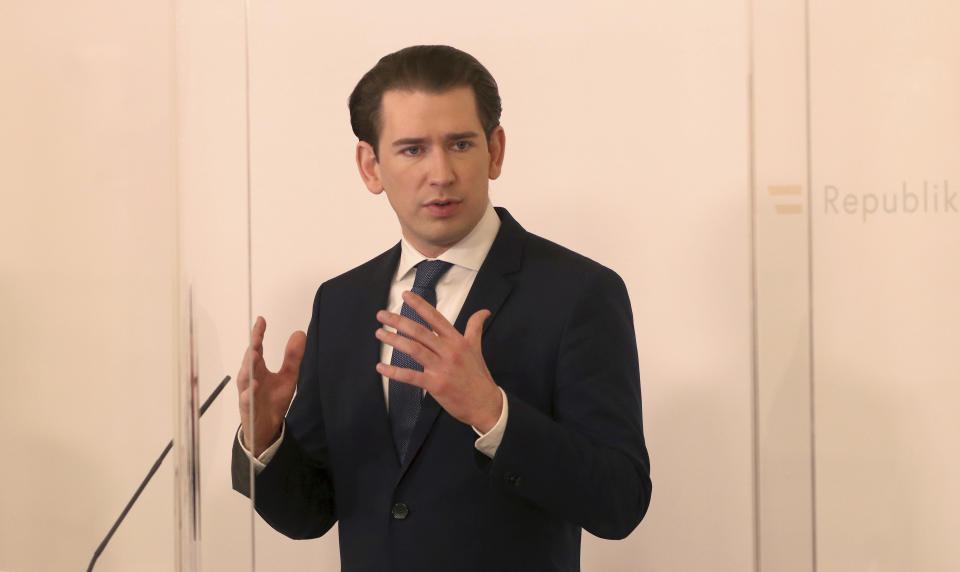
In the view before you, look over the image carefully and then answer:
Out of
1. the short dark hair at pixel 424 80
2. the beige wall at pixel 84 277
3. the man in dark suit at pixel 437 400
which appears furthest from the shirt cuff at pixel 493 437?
the beige wall at pixel 84 277

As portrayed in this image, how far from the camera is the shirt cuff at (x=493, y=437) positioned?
3.18 ft

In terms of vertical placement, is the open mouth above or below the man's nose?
below

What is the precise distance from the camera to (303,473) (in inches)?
44.9

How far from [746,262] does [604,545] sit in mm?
367

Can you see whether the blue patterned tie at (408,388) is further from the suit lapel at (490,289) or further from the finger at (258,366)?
the finger at (258,366)

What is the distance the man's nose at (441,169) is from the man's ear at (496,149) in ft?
0.18

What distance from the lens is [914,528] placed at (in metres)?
1.11

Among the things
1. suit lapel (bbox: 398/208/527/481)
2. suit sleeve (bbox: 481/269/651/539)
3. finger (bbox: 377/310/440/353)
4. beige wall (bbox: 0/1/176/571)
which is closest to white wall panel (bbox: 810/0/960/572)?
suit sleeve (bbox: 481/269/651/539)

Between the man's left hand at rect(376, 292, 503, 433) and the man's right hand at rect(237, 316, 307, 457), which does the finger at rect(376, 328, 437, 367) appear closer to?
the man's left hand at rect(376, 292, 503, 433)

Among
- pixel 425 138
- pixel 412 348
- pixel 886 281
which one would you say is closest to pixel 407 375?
pixel 412 348

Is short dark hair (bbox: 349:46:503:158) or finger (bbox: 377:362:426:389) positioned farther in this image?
short dark hair (bbox: 349:46:503:158)

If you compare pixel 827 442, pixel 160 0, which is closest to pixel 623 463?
pixel 827 442

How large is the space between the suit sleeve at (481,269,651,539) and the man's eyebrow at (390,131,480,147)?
0.68ft

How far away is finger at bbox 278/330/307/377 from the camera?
1.16m
